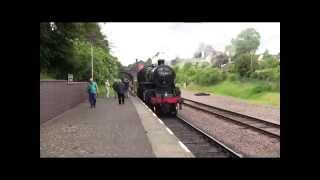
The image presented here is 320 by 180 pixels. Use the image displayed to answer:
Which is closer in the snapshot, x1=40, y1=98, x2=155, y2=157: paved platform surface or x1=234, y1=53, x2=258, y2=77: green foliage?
x1=40, y1=98, x2=155, y2=157: paved platform surface

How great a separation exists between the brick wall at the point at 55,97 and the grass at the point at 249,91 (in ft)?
43.2

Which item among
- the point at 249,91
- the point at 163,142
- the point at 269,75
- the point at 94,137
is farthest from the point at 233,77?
the point at 163,142

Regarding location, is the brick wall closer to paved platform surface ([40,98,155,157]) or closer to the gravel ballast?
paved platform surface ([40,98,155,157])

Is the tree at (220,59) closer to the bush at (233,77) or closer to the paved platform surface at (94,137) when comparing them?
the bush at (233,77)

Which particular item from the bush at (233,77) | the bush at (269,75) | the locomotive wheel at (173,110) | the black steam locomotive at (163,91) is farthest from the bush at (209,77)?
the locomotive wheel at (173,110)

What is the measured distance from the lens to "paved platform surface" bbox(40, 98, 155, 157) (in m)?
11.9

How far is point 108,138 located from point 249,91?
33.8 meters

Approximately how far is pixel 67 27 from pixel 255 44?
74.4 m

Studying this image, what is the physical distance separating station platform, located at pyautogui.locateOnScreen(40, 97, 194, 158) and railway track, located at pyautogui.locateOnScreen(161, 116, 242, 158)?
0.56 meters

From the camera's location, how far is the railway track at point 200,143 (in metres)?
12.6

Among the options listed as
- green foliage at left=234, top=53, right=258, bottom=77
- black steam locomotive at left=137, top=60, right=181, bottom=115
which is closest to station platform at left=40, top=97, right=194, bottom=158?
black steam locomotive at left=137, top=60, right=181, bottom=115

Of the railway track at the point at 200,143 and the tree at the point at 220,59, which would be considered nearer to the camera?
the railway track at the point at 200,143
